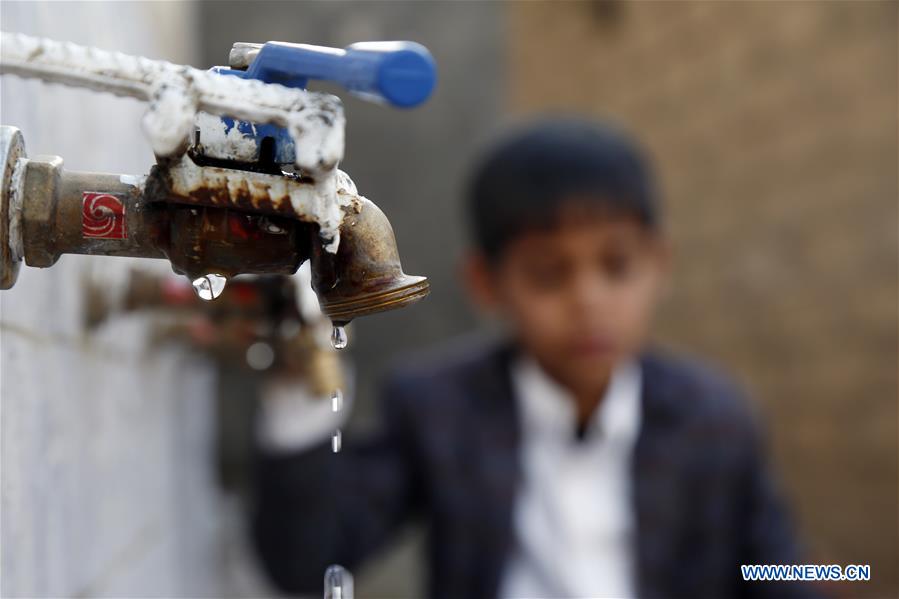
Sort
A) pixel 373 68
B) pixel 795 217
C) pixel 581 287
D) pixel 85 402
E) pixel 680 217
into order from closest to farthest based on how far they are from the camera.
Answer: pixel 373 68 → pixel 85 402 → pixel 581 287 → pixel 795 217 → pixel 680 217

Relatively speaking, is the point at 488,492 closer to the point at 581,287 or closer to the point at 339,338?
the point at 581,287

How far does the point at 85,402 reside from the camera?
0.66 metres

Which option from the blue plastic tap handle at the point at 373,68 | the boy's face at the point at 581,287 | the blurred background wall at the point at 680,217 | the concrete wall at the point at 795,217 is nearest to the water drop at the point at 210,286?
the blue plastic tap handle at the point at 373,68

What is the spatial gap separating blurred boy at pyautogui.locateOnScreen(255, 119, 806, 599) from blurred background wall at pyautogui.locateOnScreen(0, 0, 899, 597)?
219 mm

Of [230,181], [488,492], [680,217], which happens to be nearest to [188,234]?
[230,181]

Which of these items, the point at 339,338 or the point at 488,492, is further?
the point at 488,492

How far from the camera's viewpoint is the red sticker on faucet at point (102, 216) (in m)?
0.39

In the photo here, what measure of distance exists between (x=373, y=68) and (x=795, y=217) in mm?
2019

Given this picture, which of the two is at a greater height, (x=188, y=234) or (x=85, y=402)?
(x=188, y=234)

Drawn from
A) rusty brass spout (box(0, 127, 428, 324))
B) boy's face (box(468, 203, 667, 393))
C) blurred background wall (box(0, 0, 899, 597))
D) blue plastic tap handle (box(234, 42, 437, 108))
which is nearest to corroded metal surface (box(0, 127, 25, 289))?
rusty brass spout (box(0, 127, 428, 324))

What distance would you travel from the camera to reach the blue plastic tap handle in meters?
0.32

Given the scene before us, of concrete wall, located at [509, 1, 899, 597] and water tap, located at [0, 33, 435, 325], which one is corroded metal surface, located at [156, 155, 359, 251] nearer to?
water tap, located at [0, 33, 435, 325]

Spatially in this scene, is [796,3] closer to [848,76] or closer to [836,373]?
[848,76]

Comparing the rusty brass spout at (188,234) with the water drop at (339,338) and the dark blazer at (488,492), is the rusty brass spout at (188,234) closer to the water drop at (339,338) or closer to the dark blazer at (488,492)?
the water drop at (339,338)
